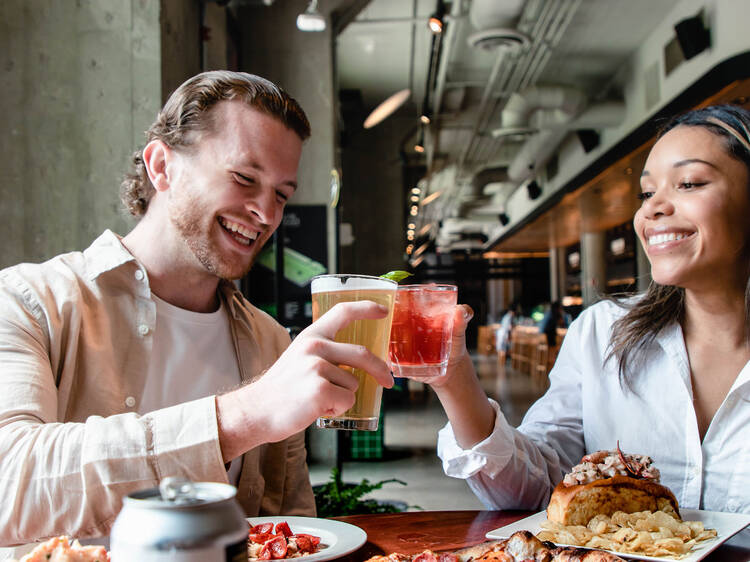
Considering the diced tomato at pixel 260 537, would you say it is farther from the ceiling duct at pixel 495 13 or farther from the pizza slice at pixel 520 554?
the ceiling duct at pixel 495 13

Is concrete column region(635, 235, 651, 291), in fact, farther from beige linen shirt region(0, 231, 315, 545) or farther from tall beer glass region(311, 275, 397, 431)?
tall beer glass region(311, 275, 397, 431)

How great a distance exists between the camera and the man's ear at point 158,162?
1.70 meters

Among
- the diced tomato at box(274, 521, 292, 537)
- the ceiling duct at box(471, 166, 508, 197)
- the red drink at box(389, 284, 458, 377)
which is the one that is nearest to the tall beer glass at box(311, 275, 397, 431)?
the red drink at box(389, 284, 458, 377)

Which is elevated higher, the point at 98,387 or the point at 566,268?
the point at 566,268

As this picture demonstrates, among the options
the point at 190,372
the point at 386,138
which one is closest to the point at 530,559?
the point at 190,372

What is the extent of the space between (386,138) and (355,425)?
38.6 feet

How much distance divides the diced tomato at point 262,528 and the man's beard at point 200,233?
2.17 ft

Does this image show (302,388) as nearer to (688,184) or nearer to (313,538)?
(313,538)

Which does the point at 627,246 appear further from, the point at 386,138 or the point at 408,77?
the point at 408,77

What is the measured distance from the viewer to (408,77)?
10273 mm

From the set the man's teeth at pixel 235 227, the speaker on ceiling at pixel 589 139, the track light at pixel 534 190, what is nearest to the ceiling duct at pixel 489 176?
the track light at pixel 534 190

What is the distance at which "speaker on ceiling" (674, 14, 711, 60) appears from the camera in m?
7.12

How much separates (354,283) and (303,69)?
563 centimetres

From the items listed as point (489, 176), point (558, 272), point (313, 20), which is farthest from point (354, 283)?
point (558, 272)
